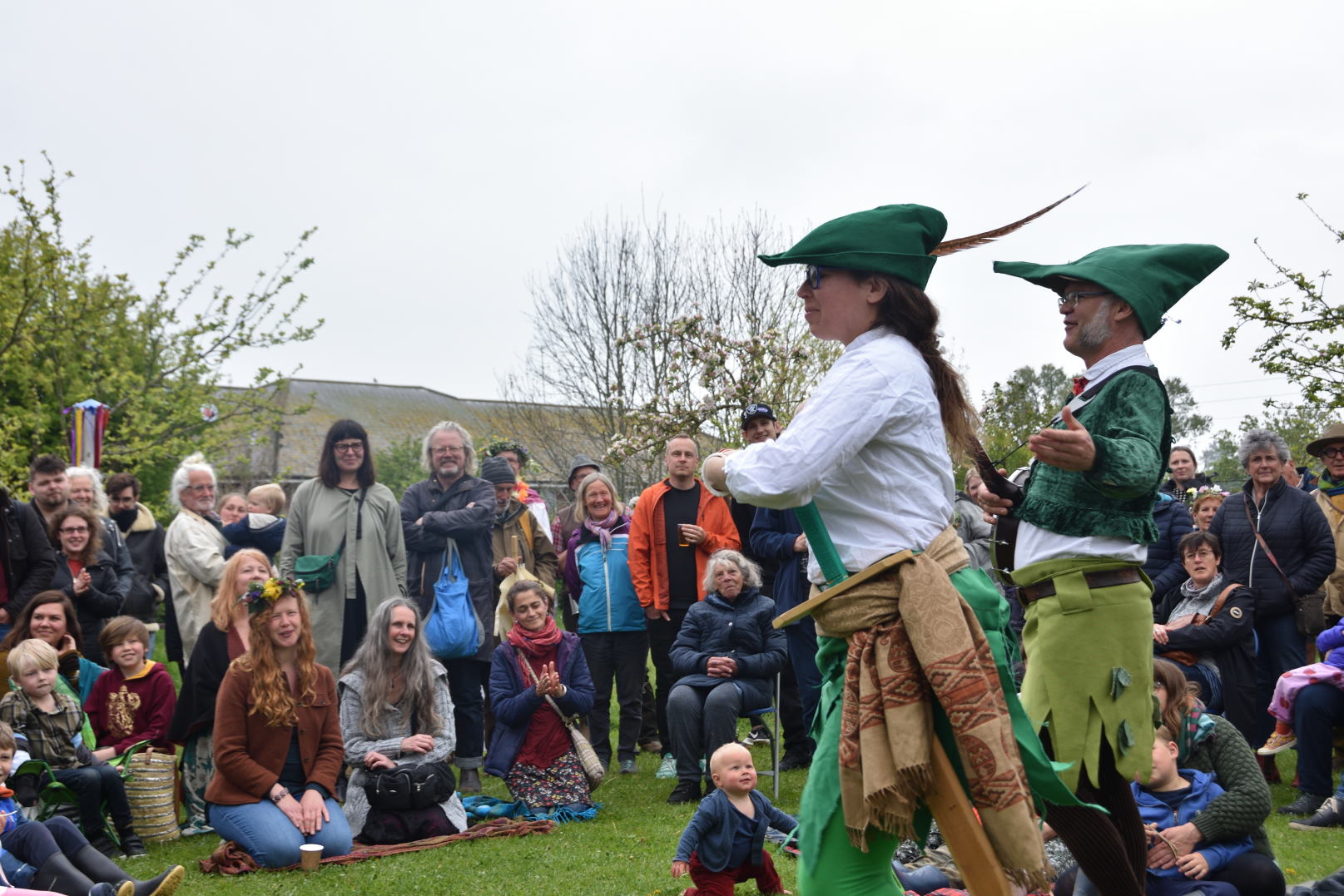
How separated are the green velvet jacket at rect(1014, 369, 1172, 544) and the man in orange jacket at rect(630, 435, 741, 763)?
441 cm

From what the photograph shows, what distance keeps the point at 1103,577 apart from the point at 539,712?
4.27 meters

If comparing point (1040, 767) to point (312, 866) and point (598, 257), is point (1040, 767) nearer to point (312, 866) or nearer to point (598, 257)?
point (312, 866)

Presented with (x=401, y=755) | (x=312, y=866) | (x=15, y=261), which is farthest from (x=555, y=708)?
(x=15, y=261)

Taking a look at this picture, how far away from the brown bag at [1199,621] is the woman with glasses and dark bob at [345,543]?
4.56 meters

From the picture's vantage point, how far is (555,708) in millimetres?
6859

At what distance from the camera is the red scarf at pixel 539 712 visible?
6.78 meters

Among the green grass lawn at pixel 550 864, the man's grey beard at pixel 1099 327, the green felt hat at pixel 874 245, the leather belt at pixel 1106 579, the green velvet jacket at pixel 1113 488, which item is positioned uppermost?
the green felt hat at pixel 874 245

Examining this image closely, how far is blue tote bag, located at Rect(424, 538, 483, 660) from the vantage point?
7.28 m

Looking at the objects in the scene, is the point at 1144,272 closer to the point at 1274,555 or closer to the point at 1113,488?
the point at 1113,488

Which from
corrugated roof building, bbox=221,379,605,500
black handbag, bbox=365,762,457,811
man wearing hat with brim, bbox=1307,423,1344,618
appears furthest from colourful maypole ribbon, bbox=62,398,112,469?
man wearing hat with brim, bbox=1307,423,1344,618

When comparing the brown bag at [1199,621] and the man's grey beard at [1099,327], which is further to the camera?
the brown bag at [1199,621]

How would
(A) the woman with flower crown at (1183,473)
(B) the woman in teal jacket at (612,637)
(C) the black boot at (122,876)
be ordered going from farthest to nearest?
(A) the woman with flower crown at (1183,473) < (B) the woman in teal jacket at (612,637) < (C) the black boot at (122,876)

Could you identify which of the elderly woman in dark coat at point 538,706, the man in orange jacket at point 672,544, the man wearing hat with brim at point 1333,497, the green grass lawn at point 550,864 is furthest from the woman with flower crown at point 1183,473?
the elderly woman in dark coat at point 538,706

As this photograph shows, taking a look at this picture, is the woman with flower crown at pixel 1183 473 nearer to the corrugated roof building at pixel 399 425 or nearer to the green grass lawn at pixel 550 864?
the green grass lawn at pixel 550 864
